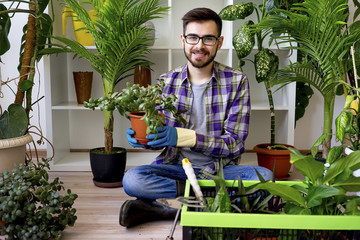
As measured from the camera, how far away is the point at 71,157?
2.83m

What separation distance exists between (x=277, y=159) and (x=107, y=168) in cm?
103

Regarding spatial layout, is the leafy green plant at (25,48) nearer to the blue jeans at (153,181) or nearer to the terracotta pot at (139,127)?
the blue jeans at (153,181)

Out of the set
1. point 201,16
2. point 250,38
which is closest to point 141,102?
point 201,16

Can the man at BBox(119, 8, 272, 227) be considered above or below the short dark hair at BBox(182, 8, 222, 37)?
below

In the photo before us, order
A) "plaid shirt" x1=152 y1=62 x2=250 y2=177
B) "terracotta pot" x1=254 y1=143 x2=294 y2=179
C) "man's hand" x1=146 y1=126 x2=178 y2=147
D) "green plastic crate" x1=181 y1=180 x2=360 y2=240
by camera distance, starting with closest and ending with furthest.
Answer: "green plastic crate" x1=181 y1=180 x2=360 y2=240 → "man's hand" x1=146 y1=126 x2=178 y2=147 → "plaid shirt" x1=152 y1=62 x2=250 y2=177 → "terracotta pot" x1=254 y1=143 x2=294 y2=179

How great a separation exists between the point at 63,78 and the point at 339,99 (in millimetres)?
2046

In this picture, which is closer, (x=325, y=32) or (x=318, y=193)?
(x=318, y=193)

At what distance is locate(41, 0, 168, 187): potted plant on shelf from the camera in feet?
7.14

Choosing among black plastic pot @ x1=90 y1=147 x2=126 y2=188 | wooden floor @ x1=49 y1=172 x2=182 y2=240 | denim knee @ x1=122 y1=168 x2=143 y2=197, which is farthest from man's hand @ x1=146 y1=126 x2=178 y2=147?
black plastic pot @ x1=90 y1=147 x2=126 y2=188

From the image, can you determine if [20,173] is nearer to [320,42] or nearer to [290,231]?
[290,231]

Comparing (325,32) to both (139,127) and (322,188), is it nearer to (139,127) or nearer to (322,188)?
(139,127)

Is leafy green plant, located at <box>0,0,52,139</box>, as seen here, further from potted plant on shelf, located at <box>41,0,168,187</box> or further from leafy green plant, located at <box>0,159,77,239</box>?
leafy green plant, located at <box>0,159,77,239</box>

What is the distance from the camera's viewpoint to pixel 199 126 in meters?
1.94

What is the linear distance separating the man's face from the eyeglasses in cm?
1
